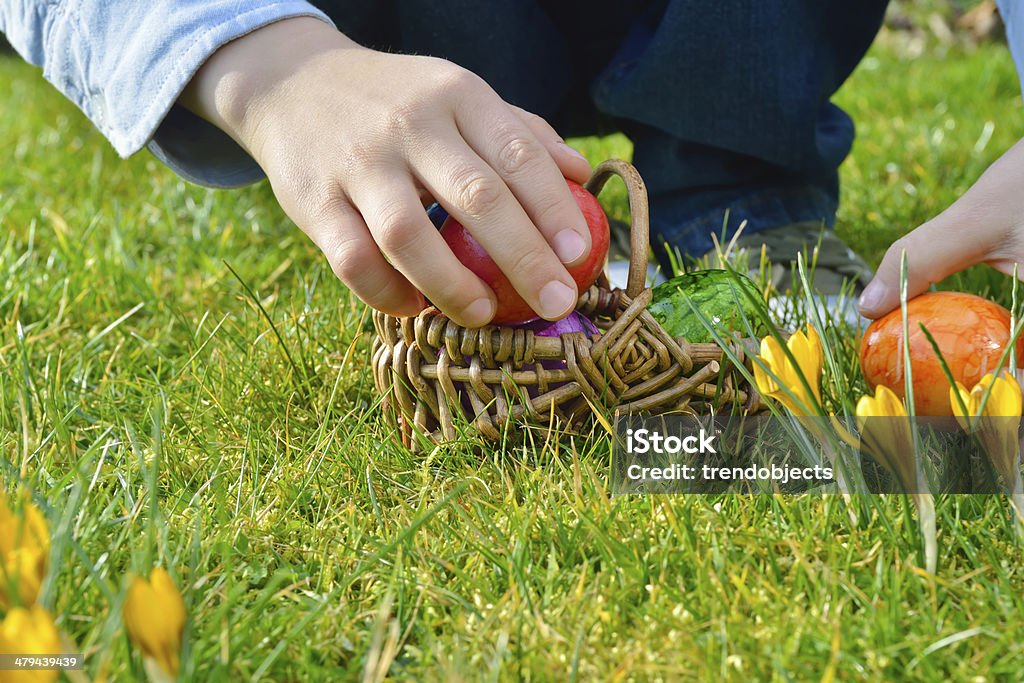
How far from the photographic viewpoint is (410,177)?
1212 millimetres

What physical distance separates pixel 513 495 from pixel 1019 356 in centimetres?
70

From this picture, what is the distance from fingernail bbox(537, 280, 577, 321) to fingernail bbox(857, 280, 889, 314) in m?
0.46

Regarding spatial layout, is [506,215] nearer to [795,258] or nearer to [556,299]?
[556,299]

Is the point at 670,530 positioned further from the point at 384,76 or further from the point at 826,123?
the point at 826,123

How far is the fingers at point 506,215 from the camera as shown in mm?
1176

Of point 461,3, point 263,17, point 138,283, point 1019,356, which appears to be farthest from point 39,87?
point 1019,356

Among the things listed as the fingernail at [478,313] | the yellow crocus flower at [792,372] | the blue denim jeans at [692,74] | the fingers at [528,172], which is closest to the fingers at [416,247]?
the fingernail at [478,313]

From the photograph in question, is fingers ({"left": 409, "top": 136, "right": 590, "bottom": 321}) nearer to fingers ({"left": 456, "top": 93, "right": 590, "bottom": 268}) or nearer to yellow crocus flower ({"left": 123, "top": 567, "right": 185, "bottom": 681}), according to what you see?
fingers ({"left": 456, "top": 93, "right": 590, "bottom": 268})

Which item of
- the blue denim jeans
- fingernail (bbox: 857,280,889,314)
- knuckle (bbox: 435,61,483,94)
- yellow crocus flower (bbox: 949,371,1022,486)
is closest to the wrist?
knuckle (bbox: 435,61,483,94)

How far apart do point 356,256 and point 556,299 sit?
254 millimetres

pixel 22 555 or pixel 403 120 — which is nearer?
pixel 22 555

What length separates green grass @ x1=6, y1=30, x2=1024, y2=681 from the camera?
0.91 metres

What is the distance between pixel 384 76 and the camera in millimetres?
1240

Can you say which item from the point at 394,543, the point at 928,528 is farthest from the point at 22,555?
the point at 928,528
